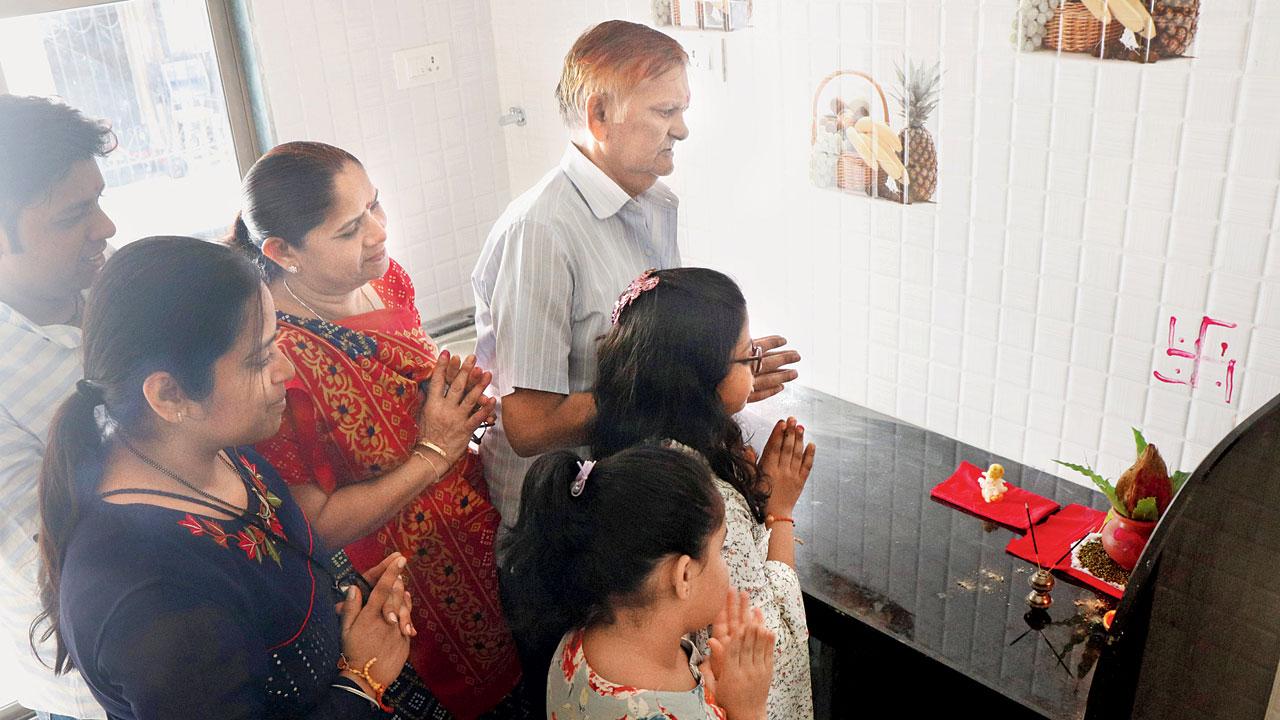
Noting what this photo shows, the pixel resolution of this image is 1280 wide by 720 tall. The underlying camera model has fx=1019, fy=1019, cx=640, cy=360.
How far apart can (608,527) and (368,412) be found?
48 cm

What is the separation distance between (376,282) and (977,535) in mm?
1065

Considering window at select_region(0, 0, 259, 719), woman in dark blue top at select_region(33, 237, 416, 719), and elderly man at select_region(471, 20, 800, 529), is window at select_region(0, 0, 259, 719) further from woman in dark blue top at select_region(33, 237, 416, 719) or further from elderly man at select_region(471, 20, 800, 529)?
woman in dark blue top at select_region(33, 237, 416, 719)

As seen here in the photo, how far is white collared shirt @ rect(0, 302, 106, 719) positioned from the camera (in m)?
1.34

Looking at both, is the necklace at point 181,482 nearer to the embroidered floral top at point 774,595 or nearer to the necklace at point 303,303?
the necklace at point 303,303

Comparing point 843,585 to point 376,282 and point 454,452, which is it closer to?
point 454,452

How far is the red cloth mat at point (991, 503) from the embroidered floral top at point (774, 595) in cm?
37

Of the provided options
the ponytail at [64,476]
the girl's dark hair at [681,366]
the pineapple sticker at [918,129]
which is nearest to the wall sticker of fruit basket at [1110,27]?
the pineapple sticker at [918,129]

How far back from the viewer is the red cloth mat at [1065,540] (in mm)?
1470

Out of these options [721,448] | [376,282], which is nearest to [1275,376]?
[721,448]

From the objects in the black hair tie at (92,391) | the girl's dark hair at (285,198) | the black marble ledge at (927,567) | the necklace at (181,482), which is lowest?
the black marble ledge at (927,567)

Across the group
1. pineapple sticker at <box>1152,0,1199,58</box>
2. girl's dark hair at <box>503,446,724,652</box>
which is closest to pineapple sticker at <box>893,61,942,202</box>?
pineapple sticker at <box>1152,0,1199,58</box>

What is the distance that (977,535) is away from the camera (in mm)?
1604

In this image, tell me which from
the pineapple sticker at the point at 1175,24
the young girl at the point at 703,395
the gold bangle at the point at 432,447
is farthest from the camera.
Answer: the pineapple sticker at the point at 1175,24

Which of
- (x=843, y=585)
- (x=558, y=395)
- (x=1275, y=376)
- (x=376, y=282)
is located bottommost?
(x=843, y=585)
